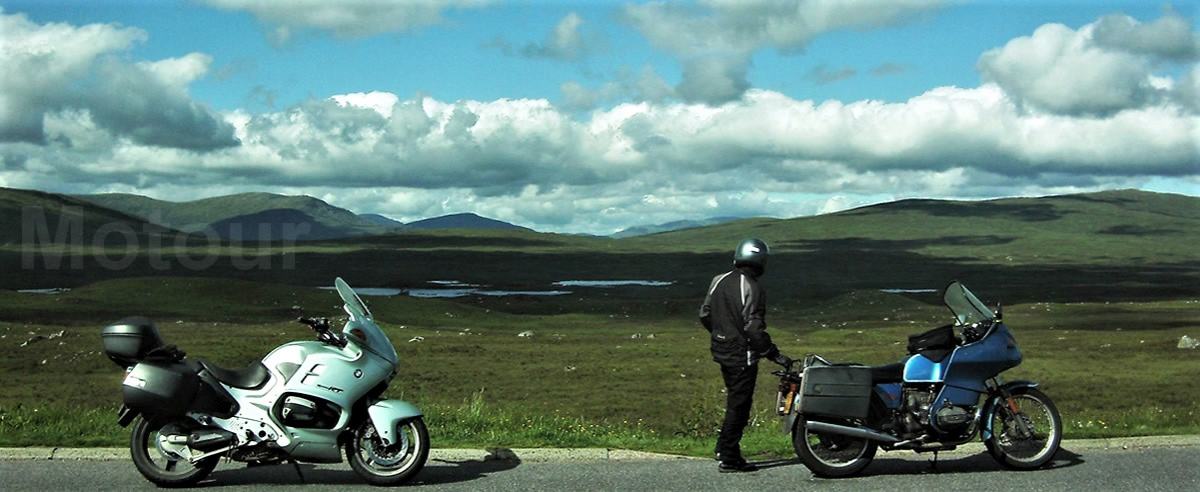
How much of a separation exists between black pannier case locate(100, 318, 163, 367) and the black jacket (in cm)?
490

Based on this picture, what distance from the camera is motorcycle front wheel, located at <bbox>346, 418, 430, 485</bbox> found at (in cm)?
1002

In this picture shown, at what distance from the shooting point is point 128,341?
10.0 m

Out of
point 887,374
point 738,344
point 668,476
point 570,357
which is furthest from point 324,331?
point 570,357

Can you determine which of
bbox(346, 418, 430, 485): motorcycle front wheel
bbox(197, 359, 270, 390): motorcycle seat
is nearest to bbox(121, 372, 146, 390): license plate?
bbox(197, 359, 270, 390): motorcycle seat

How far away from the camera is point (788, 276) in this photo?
176250 millimetres

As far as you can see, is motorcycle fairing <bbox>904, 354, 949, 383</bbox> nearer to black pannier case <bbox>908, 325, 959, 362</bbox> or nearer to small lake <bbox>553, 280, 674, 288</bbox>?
black pannier case <bbox>908, 325, 959, 362</bbox>

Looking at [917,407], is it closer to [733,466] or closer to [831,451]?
[831,451]

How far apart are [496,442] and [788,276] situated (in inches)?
6567

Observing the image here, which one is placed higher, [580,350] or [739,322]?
[739,322]

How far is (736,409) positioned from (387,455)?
10.2 feet

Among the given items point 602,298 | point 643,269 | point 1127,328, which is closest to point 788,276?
point 643,269

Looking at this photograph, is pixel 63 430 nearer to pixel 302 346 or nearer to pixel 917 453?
pixel 302 346

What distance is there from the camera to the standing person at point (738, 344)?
34.7 feet

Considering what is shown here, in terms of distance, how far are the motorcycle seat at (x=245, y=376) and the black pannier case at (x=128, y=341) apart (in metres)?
0.51
